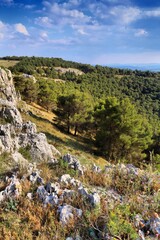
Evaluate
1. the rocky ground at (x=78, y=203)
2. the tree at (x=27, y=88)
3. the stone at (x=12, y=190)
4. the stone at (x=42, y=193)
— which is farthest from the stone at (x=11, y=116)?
the tree at (x=27, y=88)

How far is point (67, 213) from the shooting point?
145 inches

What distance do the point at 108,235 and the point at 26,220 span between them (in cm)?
134

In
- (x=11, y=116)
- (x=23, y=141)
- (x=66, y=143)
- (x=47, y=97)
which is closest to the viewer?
(x=23, y=141)

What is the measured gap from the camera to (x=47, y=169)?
532 centimetres

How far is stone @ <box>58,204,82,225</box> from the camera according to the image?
357 centimetres

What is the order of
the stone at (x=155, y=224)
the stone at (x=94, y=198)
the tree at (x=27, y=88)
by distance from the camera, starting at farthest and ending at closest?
the tree at (x=27, y=88), the stone at (x=94, y=198), the stone at (x=155, y=224)

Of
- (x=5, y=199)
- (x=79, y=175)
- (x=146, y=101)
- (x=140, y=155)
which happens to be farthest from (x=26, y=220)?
(x=146, y=101)

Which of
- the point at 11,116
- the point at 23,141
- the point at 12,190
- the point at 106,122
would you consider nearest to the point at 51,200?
the point at 12,190

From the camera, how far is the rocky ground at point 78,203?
3.34 m

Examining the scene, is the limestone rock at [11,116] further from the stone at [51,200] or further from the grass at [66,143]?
the grass at [66,143]

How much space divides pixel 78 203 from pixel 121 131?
2232cm

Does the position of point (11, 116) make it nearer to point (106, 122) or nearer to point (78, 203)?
point (78, 203)

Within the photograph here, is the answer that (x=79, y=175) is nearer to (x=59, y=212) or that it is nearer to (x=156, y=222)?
(x=59, y=212)

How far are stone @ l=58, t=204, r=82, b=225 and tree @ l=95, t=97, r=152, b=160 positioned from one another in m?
21.1
